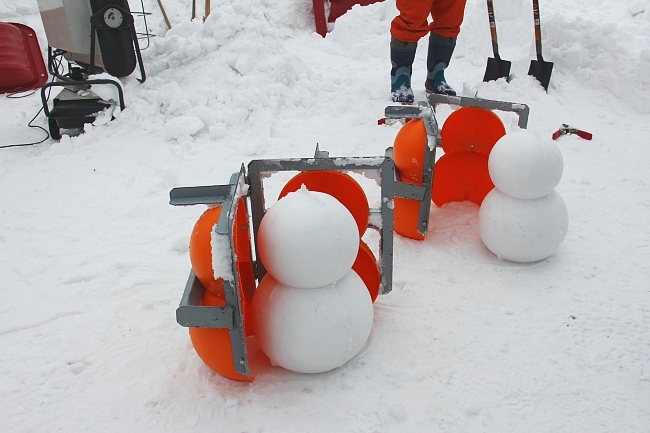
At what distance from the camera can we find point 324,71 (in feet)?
17.3

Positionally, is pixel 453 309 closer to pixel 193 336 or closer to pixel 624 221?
pixel 193 336

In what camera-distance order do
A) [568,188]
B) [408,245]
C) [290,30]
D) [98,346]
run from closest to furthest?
[98,346], [408,245], [568,188], [290,30]

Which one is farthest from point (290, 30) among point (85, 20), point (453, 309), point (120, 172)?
point (453, 309)

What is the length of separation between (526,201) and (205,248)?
1.41 meters

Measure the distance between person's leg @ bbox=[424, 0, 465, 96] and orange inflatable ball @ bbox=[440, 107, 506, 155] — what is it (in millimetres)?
1788

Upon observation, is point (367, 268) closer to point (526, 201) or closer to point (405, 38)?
point (526, 201)

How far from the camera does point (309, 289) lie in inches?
69.0

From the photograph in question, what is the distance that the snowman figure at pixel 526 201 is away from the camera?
7.39 feet

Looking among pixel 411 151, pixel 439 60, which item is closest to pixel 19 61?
pixel 439 60

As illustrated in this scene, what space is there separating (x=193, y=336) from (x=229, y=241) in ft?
1.34

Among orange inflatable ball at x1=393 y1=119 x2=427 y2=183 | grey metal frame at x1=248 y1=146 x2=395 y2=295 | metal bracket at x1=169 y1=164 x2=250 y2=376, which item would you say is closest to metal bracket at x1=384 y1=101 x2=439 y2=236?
orange inflatable ball at x1=393 y1=119 x2=427 y2=183

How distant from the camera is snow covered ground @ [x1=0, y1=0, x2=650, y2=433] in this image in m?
1.73

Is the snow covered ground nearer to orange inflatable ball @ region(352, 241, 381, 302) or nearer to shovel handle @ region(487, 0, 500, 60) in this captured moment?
orange inflatable ball @ region(352, 241, 381, 302)

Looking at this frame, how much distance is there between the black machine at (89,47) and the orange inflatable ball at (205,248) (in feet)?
9.49
